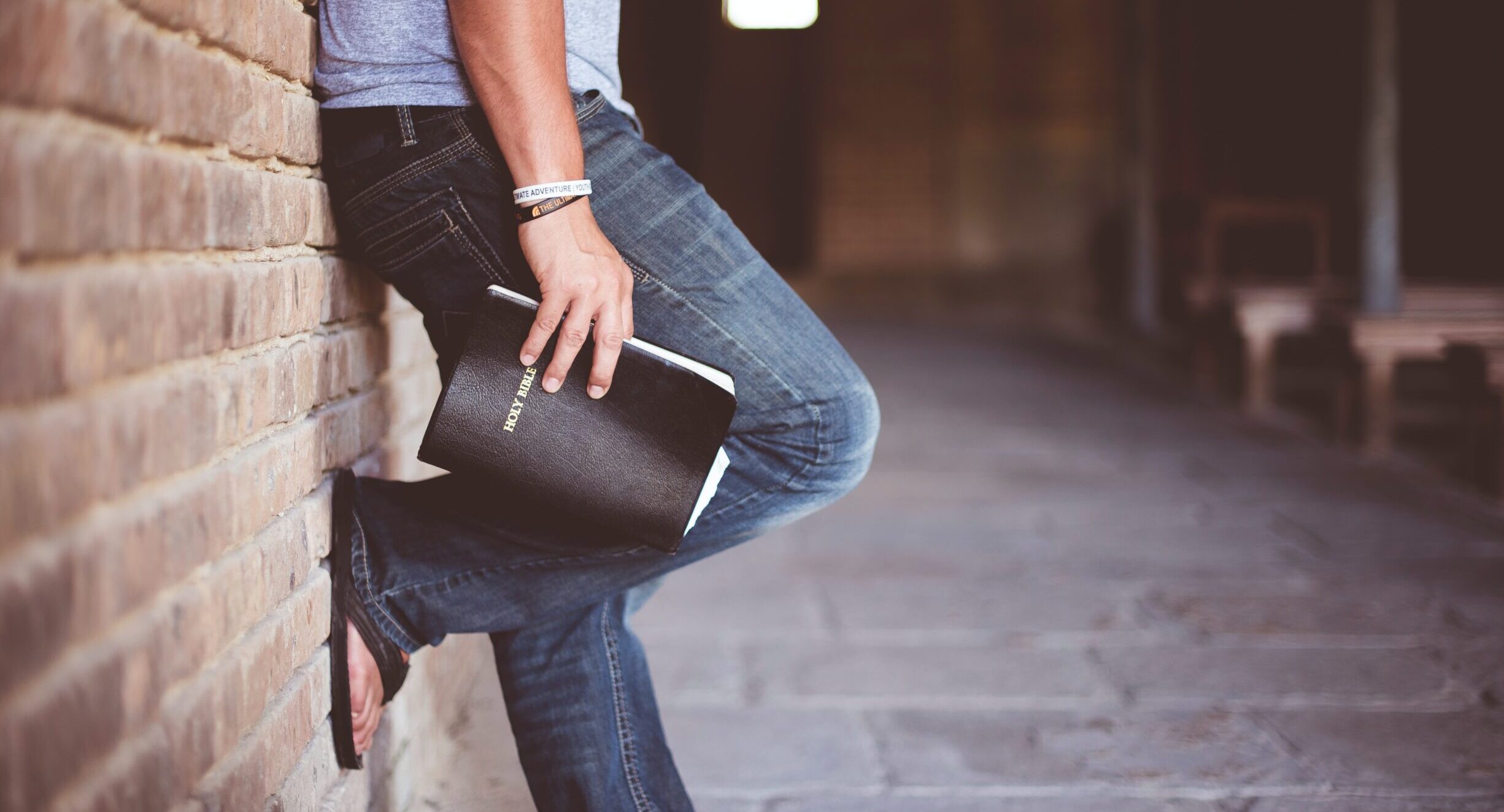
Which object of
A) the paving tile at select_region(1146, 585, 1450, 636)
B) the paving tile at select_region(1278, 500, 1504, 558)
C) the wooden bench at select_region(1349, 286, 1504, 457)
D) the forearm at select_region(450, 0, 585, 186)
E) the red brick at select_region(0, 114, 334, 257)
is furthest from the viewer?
the wooden bench at select_region(1349, 286, 1504, 457)

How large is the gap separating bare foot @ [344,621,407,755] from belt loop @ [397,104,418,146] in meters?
0.49

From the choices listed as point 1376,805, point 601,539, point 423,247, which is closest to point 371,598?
point 601,539

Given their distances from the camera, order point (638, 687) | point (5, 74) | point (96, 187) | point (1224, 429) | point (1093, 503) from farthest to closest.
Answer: point (1224, 429) → point (1093, 503) → point (638, 687) → point (96, 187) → point (5, 74)

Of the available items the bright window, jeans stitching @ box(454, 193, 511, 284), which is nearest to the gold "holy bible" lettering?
jeans stitching @ box(454, 193, 511, 284)

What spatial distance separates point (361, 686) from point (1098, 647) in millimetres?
1518

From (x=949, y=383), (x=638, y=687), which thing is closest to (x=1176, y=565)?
(x=638, y=687)

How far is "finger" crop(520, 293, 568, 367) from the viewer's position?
1081 mm

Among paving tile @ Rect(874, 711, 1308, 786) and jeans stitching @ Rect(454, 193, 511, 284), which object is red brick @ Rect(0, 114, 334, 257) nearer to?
jeans stitching @ Rect(454, 193, 511, 284)

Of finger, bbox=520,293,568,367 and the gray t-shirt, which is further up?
the gray t-shirt

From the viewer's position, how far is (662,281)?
3.83 ft

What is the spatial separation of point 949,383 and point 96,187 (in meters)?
5.46

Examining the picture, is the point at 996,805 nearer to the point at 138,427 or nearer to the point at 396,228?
the point at 396,228

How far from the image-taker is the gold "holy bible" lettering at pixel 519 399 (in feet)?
3.64

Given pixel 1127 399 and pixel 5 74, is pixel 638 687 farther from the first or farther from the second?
pixel 1127 399
